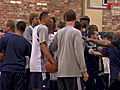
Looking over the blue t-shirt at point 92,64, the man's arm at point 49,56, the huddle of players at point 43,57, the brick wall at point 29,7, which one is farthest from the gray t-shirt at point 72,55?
the brick wall at point 29,7

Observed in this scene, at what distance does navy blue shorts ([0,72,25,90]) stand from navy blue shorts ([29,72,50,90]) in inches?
9.7

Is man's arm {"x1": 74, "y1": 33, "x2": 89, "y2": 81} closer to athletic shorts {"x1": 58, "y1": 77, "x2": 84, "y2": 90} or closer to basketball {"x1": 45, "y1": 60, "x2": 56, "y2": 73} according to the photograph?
athletic shorts {"x1": 58, "y1": 77, "x2": 84, "y2": 90}

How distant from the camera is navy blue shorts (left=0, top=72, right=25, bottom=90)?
7.24m

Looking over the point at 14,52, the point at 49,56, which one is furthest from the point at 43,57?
the point at 14,52

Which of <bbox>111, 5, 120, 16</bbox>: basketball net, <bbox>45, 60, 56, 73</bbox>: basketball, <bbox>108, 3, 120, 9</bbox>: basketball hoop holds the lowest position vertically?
<bbox>45, 60, 56, 73</bbox>: basketball

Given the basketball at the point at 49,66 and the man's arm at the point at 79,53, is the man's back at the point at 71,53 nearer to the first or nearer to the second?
the man's arm at the point at 79,53

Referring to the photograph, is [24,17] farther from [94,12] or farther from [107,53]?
[107,53]

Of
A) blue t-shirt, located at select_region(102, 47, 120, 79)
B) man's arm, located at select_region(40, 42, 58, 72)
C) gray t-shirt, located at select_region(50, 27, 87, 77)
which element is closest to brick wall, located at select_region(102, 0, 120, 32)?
blue t-shirt, located at select_region(102, 47, 120, 79)

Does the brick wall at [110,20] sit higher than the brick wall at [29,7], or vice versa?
the brick wall at [29,7]

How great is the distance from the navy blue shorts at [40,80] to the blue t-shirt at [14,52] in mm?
308

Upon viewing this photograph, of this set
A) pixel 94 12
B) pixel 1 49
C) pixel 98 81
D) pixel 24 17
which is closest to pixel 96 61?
pixel 98 81

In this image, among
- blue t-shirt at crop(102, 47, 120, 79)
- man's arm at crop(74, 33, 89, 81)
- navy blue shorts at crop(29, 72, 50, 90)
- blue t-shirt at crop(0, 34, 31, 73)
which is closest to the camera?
man's arm at crop(74, 33, 89, 81)

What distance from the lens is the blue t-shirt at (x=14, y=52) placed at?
23.8 feet

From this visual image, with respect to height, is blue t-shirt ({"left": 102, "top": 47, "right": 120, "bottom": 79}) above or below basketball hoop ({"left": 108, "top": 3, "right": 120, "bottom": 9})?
below
